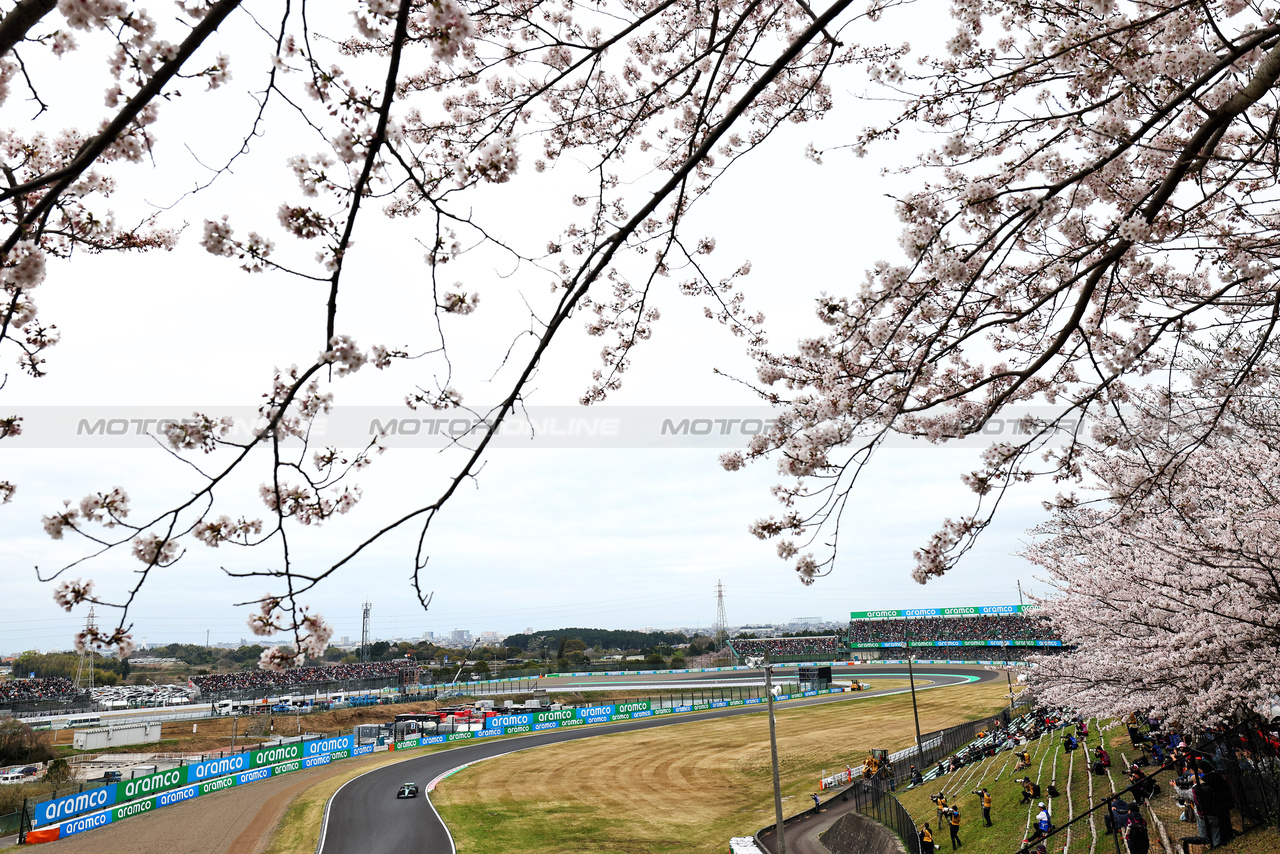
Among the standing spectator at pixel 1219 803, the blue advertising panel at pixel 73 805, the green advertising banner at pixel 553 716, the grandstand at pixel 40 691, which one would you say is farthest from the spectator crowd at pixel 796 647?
the standing spectator at pixel 1219 803

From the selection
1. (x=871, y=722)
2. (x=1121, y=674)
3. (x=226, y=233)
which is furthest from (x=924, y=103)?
(x=871, y=722)

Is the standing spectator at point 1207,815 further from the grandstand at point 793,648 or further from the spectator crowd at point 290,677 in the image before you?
the grandstand at point 793,648

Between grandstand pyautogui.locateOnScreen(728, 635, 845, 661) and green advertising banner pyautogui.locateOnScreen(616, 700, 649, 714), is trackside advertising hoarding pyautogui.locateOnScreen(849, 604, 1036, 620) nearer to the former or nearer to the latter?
grandstand pyautogui.locateOnScreen(728, 635, 845, 661)

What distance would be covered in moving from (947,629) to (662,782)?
71.3 m

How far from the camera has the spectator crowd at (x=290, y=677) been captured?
64537 millimetres

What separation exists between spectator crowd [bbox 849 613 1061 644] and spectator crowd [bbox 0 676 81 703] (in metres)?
88.4

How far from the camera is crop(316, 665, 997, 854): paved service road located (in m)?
19.6

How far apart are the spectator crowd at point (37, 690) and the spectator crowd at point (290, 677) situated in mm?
10253

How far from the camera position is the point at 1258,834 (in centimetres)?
1045

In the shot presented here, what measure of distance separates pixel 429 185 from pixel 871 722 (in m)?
44.2

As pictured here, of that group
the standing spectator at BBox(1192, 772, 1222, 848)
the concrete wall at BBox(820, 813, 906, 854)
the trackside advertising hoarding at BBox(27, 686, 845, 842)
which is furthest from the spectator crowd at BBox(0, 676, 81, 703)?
the standing spectator at BBox(1192, 772, 1222, 848)

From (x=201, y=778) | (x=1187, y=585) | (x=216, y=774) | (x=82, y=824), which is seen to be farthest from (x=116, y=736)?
(x=1187, y=585)

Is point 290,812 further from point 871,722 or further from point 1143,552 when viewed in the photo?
point 871,722

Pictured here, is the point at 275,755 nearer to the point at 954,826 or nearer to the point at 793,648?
the point at 954,826
